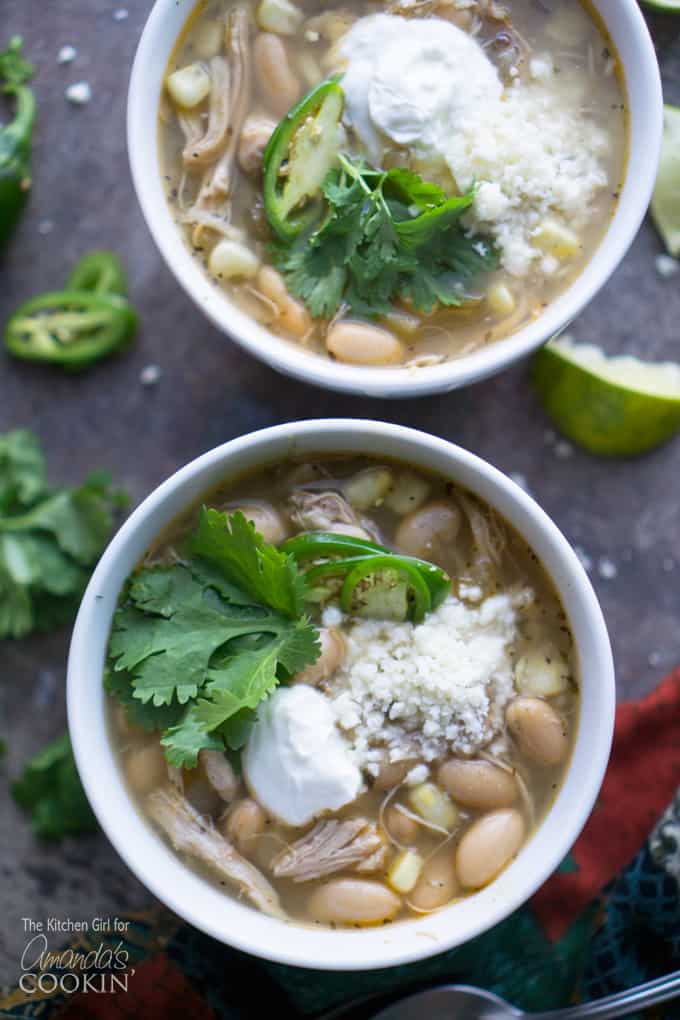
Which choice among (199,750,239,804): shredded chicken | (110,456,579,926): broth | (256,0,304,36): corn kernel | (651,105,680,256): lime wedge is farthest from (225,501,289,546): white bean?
(651,105,680,256): lime wedge

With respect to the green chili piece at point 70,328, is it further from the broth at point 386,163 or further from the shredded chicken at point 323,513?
the shredded chicken at point 323,513

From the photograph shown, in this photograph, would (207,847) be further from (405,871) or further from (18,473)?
(18,473)

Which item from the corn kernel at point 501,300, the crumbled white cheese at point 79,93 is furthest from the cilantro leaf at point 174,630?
the crumbled white cheese at point 79,93

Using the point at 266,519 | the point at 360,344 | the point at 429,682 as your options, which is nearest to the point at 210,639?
the point at 266,519

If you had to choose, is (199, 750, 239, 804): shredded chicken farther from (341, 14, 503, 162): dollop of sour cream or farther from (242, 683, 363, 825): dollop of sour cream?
(341, 14, 503, 162): dollop of sour cream

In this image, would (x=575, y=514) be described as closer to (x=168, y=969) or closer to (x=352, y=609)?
(x=352, y=609)

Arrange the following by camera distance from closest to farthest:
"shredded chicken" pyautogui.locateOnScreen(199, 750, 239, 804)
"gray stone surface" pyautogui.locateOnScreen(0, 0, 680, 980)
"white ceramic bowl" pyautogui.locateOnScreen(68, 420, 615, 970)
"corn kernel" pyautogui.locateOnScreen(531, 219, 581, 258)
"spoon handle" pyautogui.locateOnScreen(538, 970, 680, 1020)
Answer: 1. "white ceramic bowl" pyautogui.locateOnScreen(68, 420, 615, 970)
2. "shredded chicken" pyautogui.locateOnScreen(199, 750, 239, 804)
3. "corn kernel" pyautogui.locateOnScreen(531, 219, 581, 258)
4. "spoon handle" pyautogui.locateOnScreen(538, 970, 680, 1020)
5. "gray stone surface" pyautogui.locateOnScreen(0, 0, 680, 980)
